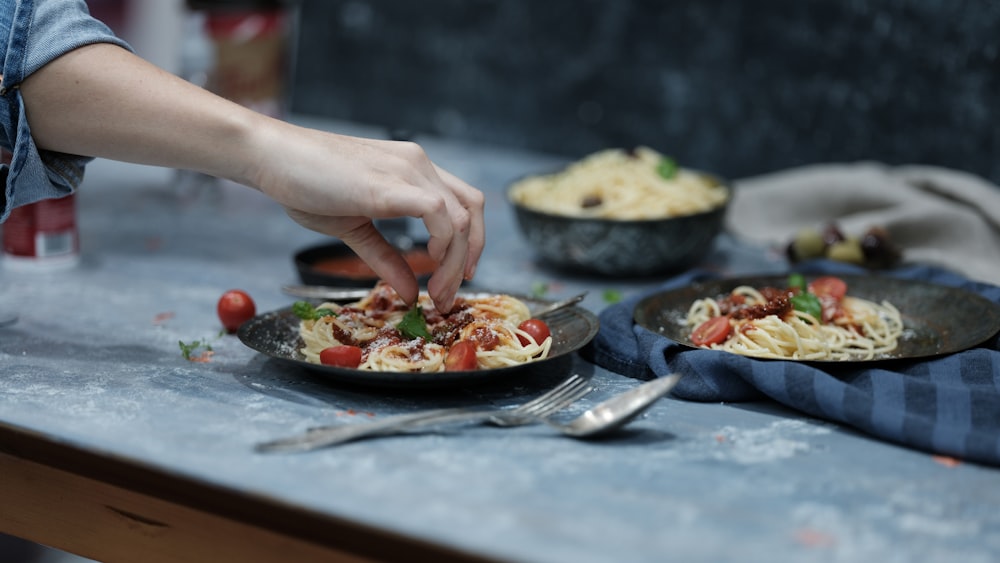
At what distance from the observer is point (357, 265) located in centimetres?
225

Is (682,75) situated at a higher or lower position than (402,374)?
higher

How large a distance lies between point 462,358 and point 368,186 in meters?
0.28

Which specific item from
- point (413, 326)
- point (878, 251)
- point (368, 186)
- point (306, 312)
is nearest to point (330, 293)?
point (306, 312)

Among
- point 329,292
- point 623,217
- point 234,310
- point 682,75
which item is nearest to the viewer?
point 234,310

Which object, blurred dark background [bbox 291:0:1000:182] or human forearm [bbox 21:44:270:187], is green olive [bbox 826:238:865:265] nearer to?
blurred dark background [bbox 291:0:1000:182]

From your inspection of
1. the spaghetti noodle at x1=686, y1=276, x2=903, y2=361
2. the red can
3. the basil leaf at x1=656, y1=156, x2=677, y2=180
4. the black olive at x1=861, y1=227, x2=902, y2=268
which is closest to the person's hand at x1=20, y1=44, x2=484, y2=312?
the spaghetti noodle at x1=686, y1=276, x2=903, y2=361

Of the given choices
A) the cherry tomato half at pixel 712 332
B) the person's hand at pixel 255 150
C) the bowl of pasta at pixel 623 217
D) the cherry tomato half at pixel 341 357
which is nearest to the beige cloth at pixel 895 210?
the bowl of pasta at pixel 623 217

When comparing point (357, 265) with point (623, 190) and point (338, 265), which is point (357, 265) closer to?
point (338, 265)

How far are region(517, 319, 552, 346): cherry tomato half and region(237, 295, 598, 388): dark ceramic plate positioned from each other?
26 mm

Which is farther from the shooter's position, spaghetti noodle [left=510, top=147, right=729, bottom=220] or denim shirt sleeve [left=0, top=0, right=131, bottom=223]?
spaghetti noodle [left=510, top=147, right=729, bottom=220]

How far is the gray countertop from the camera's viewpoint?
1146mm

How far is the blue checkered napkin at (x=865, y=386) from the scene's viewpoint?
54.2 inches

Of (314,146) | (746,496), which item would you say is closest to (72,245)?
(314,146)

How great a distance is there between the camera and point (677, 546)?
112 centimetres
